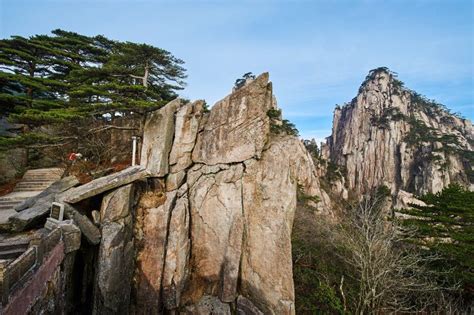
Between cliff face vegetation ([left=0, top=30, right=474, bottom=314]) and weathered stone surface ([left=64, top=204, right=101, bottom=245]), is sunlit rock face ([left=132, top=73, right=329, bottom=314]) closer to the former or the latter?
cliff face vegetation ([left=0, top=30, right=474, bottom=314])

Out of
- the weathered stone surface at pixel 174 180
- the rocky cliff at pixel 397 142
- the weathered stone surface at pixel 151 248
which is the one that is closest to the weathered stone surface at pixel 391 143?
the rocky cliff at pixel 397 142

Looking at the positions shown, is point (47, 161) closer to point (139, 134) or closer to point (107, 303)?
point (139, 134)

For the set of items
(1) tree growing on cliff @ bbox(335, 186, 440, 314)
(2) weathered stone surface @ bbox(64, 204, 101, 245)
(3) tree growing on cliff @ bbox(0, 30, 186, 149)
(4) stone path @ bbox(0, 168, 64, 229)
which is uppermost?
(3) tree growing on cliff @ bbox(0, 30, 186, 149)

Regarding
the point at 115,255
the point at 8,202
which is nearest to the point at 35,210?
the point at 115,255

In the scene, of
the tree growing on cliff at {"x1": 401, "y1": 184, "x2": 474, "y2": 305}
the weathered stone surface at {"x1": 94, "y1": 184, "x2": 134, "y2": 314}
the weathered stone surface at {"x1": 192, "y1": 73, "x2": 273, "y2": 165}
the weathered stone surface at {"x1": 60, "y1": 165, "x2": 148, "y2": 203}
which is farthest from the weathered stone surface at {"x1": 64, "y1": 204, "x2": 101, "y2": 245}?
the tree growing on cliff at {"x1": 401, "y1": 184, "x2": 474, "y2": 305}

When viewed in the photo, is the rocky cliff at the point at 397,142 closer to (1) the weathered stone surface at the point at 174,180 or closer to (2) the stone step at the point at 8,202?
(1) the weathered stone surface at the point at 174,180

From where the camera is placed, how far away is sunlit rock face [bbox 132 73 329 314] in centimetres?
922

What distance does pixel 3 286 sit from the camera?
12.7ft

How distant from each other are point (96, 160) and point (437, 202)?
800 inches

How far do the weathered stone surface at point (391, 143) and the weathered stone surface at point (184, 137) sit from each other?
53.1 metres

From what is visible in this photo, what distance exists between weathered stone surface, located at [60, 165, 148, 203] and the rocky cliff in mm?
41628

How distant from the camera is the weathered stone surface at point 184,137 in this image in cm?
1059

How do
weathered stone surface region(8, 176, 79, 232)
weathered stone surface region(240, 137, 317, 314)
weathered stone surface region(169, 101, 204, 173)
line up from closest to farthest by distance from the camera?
weathered stone surface region(8, 176, 79, 232)
weathered stone surface region(240, 137, 317, 314)
weathered stone surface region(169, 101, 204, 173)

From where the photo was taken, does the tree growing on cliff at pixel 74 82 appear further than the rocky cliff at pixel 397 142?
No
